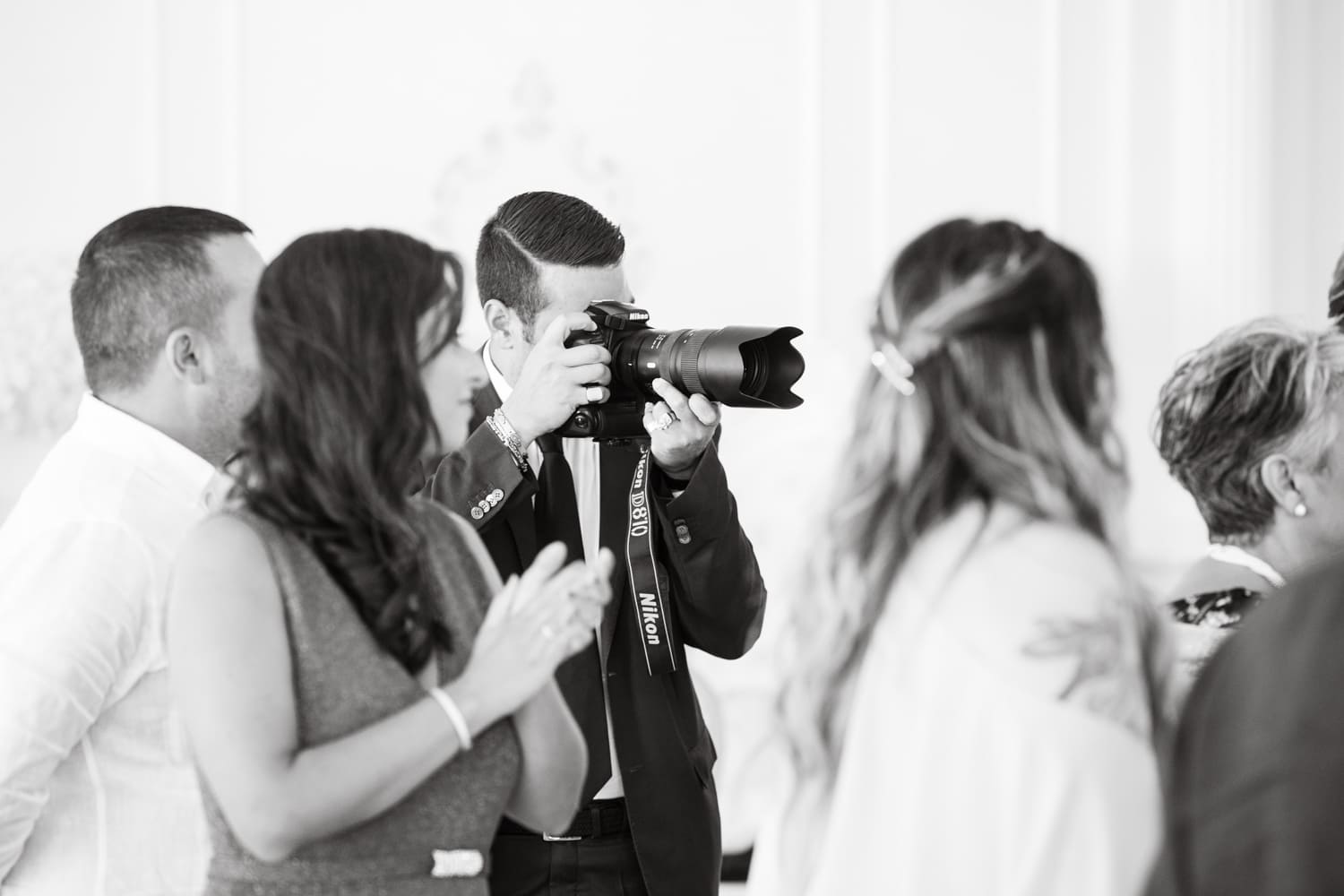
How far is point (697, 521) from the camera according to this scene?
1717 millimetres

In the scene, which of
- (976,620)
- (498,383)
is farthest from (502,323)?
(976,620)

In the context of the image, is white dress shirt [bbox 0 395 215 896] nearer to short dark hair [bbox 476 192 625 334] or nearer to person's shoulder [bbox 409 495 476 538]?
person's shoulder [bbox 409 495 476 538]

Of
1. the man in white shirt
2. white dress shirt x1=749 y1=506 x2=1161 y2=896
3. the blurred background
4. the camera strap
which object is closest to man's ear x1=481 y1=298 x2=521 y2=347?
the camera strap

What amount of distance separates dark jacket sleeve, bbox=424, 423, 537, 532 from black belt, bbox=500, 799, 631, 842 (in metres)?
0.34

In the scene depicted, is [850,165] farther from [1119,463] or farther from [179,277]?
[1119,463]

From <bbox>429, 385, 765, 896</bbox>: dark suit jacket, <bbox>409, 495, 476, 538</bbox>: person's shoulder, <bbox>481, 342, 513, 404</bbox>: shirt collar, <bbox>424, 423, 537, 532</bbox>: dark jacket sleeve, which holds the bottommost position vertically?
<bbox>429, 385, 765, 896</bbox>: dark suit jacket

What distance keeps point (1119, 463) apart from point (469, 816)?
56 cm

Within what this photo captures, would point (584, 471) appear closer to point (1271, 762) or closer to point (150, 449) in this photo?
point (150, 449)

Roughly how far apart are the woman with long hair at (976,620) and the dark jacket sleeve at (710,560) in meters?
0.59

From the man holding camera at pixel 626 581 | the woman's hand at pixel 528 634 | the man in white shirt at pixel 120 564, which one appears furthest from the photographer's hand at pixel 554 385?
the woman's hand at pixel 528 634

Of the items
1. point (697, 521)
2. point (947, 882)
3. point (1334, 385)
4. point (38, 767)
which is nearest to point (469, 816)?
point (947, 882)

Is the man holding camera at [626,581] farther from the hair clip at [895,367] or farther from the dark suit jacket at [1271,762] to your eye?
the dark suit jacket at [1271,762]

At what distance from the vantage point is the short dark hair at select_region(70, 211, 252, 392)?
1.46 metres

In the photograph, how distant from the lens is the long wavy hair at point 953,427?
1.04 meters
